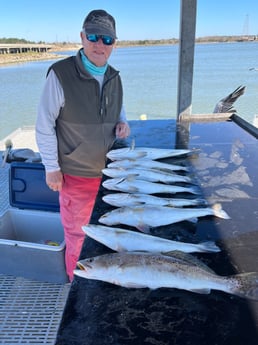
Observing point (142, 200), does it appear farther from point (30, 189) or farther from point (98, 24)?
point (30, 189)

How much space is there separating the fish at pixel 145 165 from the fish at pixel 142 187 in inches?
11.2

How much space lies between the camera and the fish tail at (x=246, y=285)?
1.12 meters

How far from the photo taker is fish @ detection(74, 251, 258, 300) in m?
1.15

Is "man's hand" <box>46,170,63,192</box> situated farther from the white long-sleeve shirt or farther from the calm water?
the calm water

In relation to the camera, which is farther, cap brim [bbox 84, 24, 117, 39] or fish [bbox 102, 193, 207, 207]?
cap brim [bbox 84, 24, 117, 39]

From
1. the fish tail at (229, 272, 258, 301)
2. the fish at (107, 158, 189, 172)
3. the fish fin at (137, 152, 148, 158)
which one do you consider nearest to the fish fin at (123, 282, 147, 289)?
the fish tail at (229, 272, 258, 301)

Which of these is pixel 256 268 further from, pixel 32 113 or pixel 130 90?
pixel 130 90

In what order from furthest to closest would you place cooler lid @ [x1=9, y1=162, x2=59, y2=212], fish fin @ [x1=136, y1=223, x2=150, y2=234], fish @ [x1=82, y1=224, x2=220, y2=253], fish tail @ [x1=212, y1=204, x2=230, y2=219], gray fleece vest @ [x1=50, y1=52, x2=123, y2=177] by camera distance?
cooler lid @ [x1=9, y1=162, x2=59, y2=212], gray fleece vest @ [x1=50, y1=52, x2=123, y2=177], fish tail @ [x1=212, y1=204, x2=230, y2=219], fish fin @ [x1=136, y1=223, x2=150, y2=234], fish @ [x1=82, y1=224, x2=220, y2=253]

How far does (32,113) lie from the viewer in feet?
44.3

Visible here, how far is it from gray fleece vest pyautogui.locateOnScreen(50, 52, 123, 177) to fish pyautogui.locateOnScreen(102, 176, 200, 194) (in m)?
0.48

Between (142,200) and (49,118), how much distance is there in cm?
93

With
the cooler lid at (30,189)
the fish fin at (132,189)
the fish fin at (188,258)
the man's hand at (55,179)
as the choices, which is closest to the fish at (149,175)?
the fish fin at (132,189)

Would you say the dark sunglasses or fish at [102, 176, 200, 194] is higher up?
the dark sunglasses

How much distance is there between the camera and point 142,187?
1957 mm
